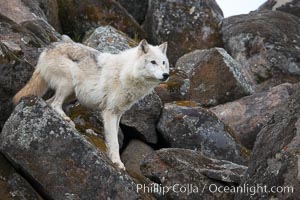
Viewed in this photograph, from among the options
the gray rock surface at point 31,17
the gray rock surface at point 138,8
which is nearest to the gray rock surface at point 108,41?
the gray rock surface at point 31,17

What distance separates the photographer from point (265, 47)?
73.0 ft

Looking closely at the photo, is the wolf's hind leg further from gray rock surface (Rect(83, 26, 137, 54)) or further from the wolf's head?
gray rock surface (Rect(83, 26, 137, 54))

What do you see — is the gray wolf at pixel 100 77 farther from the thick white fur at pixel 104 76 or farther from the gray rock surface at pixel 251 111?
the gray rock surface at pixel 251 111

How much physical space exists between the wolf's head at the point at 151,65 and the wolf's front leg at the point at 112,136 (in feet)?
3.09

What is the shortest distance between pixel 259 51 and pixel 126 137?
835 cm

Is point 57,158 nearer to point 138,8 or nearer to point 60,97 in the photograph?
point 60,97

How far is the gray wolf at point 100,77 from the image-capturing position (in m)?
12.6

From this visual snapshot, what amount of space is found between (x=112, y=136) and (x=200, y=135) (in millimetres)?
3554

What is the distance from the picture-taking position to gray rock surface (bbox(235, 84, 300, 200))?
971cm

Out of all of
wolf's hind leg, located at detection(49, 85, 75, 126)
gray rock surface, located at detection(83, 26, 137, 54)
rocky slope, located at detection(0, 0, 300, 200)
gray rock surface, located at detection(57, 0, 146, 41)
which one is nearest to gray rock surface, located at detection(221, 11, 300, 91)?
rocky slope, located at detection(0, 0, 300, 200)

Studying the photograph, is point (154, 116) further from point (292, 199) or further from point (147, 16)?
point (147, 16)

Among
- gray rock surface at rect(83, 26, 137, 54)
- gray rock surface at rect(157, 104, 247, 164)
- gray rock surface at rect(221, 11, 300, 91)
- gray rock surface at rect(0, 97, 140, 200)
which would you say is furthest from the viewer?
gray rock surface at rect(221, 11, 300, 91)

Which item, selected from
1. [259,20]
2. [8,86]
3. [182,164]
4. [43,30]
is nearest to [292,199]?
[182,164]

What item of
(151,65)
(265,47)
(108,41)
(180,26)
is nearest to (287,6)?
(265,47)
